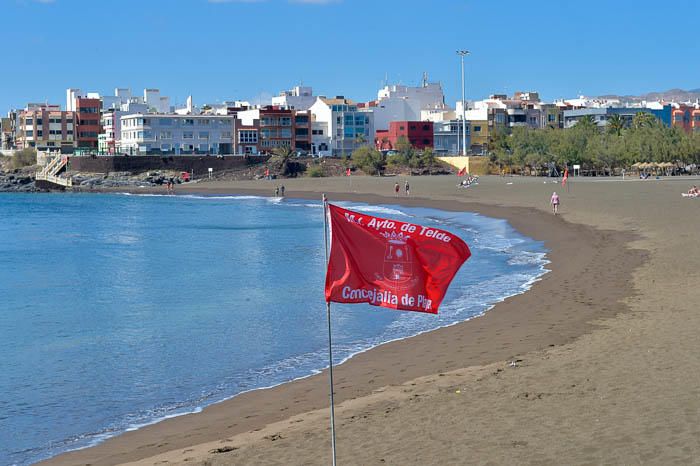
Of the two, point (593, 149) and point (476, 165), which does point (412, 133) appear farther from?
point (593, 149)

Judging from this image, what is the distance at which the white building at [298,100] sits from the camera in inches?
5886

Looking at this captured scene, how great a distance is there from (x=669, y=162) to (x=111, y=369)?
311ft

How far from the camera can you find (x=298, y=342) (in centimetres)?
2042

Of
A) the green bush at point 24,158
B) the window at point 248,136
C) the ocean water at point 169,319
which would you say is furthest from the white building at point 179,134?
the ocean water at point 169,319

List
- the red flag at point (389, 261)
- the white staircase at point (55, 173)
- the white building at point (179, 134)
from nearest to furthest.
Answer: the red flag at point (389, 261), the white staircase at point (55, 173), the white building at point (179, 134)

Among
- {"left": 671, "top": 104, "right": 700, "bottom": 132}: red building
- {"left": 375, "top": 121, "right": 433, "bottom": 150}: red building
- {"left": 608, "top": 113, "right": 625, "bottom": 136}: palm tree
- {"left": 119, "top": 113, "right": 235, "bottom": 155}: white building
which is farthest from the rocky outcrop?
{"left": 671, "top": 104, "right": 700, "bottom": 132}: red building

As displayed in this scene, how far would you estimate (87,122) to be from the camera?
14512cm

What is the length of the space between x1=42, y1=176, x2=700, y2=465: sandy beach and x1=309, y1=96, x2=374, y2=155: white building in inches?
4288

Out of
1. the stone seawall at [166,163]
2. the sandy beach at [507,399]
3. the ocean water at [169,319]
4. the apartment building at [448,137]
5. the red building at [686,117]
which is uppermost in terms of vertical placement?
the red building at [686,117]

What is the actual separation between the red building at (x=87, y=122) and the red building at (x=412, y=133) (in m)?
43.7

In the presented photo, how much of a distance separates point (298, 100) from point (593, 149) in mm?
57327

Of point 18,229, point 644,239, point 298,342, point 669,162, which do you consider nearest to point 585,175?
point 669,162

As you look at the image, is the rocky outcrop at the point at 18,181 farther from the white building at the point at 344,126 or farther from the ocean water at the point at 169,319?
the ocean water at the point at 169,319

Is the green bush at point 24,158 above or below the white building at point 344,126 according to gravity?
below
